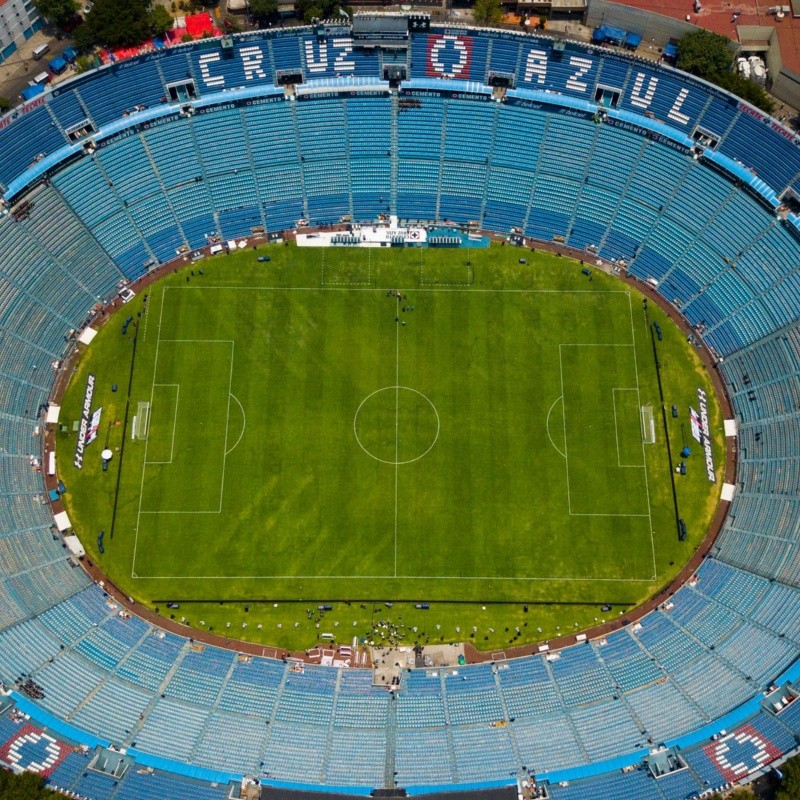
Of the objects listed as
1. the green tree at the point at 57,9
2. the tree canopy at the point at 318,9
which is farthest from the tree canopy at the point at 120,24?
the tree canopy at the point at 318,9

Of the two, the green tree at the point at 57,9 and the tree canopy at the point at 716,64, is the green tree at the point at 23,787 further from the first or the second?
the tree canopy at the point at 716,64

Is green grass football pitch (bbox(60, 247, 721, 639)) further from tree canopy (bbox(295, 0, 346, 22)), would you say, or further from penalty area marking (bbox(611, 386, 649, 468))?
tree canopy (bbox(295, 0, 346, 22))

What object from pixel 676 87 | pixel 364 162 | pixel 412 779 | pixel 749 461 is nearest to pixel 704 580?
pixel 749 461

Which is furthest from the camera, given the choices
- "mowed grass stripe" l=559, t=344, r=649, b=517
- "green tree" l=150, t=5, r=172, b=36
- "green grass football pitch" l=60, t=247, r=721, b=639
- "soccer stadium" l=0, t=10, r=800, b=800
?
"green tree" l=150, t=5, r=172, b=36

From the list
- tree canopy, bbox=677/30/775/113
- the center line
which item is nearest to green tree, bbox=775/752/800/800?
the center line

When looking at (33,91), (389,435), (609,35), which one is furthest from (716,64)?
(33,91)

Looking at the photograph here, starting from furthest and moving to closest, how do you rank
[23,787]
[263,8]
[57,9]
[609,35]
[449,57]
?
[609,35], [263,8], [57,9], [449,57], [23,787]

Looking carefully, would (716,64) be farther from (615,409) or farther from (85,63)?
(85,63)
